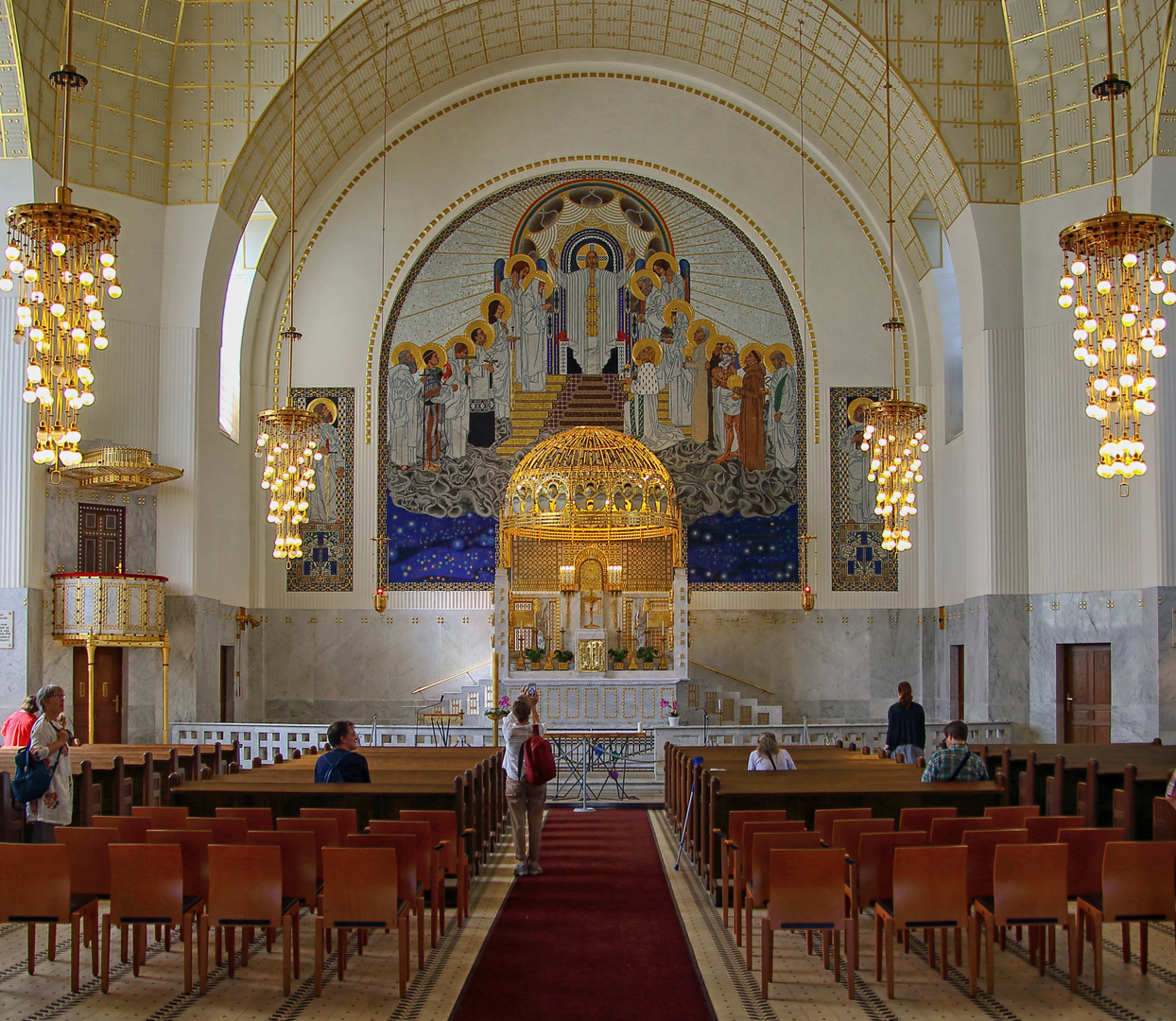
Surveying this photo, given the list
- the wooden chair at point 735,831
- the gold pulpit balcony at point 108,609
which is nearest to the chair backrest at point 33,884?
the wooden chair at point 735,831

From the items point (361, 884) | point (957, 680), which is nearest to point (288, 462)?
point (361, 884)

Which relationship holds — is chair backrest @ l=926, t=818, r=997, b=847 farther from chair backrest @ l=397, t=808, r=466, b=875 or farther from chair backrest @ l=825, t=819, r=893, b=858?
chair backrest @ l=397, t=808, r=466, b=875

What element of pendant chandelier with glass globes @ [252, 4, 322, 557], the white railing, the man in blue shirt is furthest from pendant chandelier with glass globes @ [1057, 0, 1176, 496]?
pendant chandelier with glass globes @ [252, 4, 322, 557]

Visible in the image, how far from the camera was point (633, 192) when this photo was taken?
23.5 metres

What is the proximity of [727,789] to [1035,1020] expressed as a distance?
360 centimetres

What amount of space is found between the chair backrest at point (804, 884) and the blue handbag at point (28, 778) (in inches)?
208

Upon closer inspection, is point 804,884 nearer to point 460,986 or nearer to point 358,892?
point 460,986

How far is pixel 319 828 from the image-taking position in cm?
771

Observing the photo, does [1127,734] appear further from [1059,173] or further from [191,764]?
[191,764]

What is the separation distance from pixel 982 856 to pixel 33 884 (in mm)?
5710

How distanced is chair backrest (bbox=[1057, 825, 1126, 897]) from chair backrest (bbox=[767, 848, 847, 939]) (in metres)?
1.53

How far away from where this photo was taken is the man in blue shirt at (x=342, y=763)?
977 centimetres

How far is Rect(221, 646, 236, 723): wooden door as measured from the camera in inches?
822

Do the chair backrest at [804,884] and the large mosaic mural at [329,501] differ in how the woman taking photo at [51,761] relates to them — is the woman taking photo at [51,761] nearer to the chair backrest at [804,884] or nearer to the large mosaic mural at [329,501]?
the chair backrest at [804,884]
